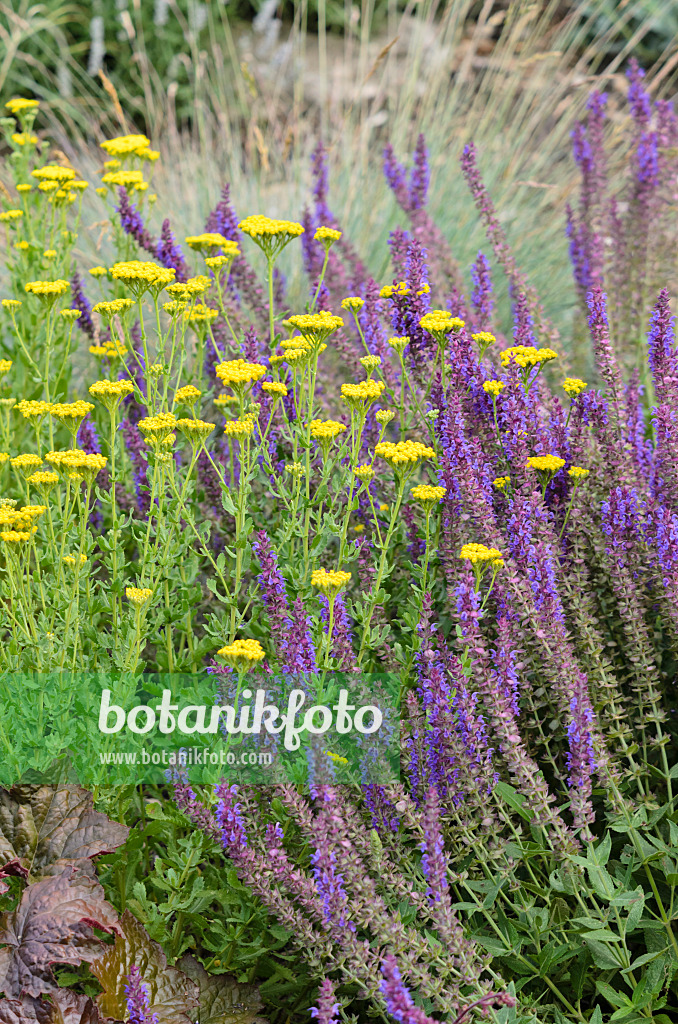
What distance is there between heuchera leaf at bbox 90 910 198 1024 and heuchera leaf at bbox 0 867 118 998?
5cm

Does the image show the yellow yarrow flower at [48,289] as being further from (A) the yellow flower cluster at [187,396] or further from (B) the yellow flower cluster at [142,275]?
(A) the yellow flower cluster at [187,396]

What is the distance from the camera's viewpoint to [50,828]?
182cm

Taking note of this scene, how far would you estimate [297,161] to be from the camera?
5.49 meters

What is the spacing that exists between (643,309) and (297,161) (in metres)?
2.63

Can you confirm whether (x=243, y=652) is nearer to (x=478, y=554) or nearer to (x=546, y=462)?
(x=478, y=554)

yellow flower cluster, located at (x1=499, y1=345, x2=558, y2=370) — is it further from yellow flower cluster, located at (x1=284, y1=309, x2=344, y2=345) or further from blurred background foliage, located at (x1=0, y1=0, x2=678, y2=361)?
blurred background foliage, located at (x1=0, y1=0, x2=678, y2=361)

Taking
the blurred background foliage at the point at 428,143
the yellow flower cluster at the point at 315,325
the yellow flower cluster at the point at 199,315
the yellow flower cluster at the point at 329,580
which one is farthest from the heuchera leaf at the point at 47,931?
the blurred background foliage at the point at 428,143

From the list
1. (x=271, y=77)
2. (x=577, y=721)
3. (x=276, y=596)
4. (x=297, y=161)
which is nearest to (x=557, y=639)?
(x=577, y=721)

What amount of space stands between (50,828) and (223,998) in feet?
1.52

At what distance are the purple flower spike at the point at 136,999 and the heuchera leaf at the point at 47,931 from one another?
0.10m

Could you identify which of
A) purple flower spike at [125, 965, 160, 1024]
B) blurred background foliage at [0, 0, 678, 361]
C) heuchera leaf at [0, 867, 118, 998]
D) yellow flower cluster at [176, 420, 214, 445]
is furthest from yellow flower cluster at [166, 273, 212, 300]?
blurred background foliage at [0, 0, 678, 361]

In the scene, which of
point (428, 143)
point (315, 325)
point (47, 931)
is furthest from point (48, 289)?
point (428, 143)

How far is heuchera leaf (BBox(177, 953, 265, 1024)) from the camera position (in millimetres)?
1792

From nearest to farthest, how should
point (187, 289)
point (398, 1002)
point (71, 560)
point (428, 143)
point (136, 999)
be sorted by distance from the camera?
1. point (398, 1002)
2. point (136, 999)
3. point (71, 560)
4. point (187, 289)
5. point (428, 143)
